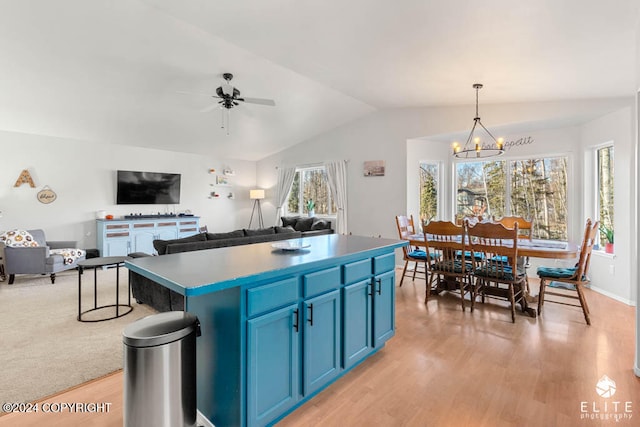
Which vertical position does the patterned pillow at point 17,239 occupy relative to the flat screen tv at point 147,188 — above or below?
below

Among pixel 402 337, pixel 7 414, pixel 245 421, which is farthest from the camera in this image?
pixel 402 337

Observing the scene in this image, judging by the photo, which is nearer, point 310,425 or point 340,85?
point 310,425

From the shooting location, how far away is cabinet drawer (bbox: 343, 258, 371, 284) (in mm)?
2172

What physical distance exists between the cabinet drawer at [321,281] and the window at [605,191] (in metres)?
4.49

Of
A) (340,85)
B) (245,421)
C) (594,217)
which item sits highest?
(340,85)

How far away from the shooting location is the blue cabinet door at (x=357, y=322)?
7.16 feet

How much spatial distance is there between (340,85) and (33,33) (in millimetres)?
3599

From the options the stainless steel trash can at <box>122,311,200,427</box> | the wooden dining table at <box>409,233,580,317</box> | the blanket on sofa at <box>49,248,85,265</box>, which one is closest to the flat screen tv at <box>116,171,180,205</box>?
the blanket on sofa at <box>49,248,85,265</box>

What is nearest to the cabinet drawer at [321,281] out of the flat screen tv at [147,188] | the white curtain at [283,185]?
the white curtain at [283,185]

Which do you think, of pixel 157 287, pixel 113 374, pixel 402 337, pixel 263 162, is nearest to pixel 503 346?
pixel 402 337

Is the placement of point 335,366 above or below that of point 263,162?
below

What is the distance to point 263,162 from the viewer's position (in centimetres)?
867

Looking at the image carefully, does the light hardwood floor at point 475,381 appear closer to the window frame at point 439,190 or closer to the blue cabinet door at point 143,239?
the window frame at point 439,190

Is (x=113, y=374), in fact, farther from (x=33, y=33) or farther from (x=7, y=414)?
(x=33, y=33)
